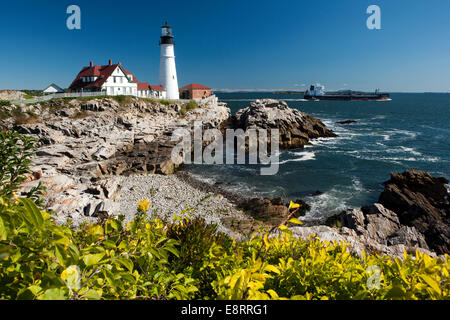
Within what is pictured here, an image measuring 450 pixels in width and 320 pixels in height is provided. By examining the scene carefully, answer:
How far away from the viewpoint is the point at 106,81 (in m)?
47.9

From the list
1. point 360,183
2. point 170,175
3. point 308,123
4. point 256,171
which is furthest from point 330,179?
point 308,123

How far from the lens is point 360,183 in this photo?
2494cm

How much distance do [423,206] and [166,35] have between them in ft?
182

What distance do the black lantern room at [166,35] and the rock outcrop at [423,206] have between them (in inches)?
1993

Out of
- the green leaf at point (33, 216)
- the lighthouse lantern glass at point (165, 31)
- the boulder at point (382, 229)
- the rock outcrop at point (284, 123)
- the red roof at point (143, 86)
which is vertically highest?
the lighthouse lantern glass at point (165, 31)

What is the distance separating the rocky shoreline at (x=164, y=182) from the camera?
13.3 m

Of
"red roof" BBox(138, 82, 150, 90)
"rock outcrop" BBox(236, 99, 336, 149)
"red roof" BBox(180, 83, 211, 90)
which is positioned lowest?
"rock outcrop" BBox(236, 99, 336, 149)

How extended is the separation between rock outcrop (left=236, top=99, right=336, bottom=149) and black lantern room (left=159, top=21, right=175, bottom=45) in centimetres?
2385

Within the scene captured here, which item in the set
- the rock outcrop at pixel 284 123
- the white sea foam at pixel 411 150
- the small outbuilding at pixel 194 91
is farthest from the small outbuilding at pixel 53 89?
the white sea foam at pixel 411 150

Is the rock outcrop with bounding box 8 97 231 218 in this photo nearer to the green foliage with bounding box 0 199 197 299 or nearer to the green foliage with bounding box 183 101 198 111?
the green foliage with bounding box 183 101 198 111

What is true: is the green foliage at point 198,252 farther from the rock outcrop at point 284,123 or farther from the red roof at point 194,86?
the red roof at point 194,86

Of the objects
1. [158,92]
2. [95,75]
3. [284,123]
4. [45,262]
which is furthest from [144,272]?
[158,92]

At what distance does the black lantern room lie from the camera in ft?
178

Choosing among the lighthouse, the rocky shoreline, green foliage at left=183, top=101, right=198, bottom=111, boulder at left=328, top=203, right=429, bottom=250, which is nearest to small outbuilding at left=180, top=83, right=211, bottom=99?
the lighthouse
